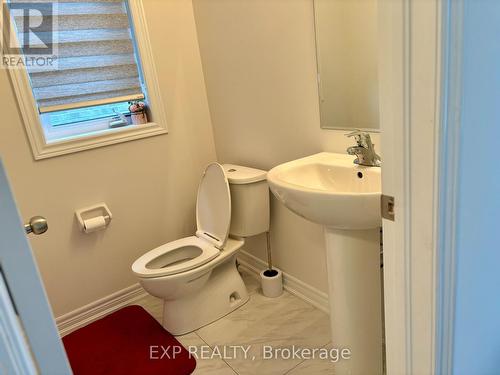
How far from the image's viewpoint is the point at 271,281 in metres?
2.16

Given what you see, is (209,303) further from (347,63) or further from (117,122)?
(347,63)

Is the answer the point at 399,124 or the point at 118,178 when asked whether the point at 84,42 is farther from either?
the point at 399,124

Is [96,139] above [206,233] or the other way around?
above

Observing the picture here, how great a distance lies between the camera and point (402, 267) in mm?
807

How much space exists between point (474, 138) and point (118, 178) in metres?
1.84

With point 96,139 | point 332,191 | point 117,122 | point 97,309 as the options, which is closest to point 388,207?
point 332,191

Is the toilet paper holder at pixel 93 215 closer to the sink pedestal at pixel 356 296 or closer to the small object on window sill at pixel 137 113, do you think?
the small object on window sill at pixel 137 113

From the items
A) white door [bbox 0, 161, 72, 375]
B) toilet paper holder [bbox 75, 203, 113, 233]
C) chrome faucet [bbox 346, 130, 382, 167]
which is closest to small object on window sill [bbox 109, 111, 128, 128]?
toilet paper holder [bbox 75, 203, 113, 233]

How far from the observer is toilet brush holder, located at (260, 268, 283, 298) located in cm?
216

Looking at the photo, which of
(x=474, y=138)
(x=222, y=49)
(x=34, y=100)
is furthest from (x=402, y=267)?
(x=34, y=100)

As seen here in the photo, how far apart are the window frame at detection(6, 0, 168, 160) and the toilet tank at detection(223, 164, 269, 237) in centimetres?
56

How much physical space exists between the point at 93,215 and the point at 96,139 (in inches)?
16.6

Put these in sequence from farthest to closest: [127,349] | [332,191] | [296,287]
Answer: [296,287], [127,349], [332,191]

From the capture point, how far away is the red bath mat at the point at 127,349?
1745 mm
